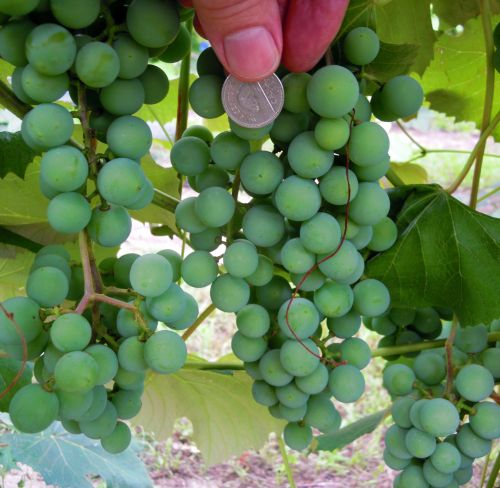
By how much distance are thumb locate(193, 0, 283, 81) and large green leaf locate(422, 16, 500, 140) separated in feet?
2.16

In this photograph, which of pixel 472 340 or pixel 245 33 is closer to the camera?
pixel 245 33

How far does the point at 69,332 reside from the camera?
1.90 ft

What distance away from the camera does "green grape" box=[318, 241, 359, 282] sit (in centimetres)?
70

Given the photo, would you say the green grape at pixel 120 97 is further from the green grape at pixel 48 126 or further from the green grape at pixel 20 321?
the green grape at pixel 20 321

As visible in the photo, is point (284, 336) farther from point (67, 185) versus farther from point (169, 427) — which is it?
point (169, 427)

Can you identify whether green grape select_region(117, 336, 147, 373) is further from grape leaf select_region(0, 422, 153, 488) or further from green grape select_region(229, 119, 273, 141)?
grape leaf select_region(0, 422, 153, 488)

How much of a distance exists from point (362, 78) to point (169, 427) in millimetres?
773

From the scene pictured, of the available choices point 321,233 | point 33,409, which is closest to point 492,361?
point 321,233

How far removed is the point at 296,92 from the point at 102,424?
354mm

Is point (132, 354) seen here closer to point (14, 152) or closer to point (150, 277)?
point (150, 277)

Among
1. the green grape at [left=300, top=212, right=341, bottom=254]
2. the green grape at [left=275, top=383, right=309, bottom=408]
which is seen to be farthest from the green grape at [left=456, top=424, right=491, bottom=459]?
the green grape at [left=300, top=212, right=341, bottom=254]

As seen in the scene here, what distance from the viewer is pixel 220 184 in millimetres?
742

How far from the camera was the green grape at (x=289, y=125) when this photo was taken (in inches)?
27.3

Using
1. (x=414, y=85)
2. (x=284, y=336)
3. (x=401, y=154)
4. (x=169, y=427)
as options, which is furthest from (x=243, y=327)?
(x=401, y=154)
